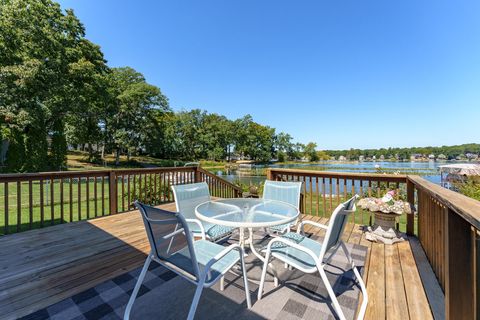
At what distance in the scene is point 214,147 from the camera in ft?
117

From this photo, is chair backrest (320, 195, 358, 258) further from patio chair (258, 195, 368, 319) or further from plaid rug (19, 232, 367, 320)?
plaid rug (19, 232, 367, 320)

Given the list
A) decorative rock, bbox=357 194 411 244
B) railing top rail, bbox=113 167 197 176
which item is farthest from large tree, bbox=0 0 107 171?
decorative rock, bbox=357 194 411 244

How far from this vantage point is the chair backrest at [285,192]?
2.87 meters

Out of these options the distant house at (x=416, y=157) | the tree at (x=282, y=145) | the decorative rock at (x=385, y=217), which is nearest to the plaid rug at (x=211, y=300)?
the decorative rock at (x=385, y=217)

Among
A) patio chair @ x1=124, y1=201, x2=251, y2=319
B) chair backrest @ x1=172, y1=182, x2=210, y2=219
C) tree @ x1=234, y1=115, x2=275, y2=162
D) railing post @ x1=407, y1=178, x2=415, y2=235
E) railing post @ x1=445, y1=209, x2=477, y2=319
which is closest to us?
railing post @ x1=445, y1=209, x2=477, y2=319

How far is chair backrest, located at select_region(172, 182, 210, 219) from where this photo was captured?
8.02 ft

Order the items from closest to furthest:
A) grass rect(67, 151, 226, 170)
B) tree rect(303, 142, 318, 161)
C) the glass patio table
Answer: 1. the glass patio table
2. grass rect(67, 151, 226, 170)
3. tree rect(303, 142, 318, 161)

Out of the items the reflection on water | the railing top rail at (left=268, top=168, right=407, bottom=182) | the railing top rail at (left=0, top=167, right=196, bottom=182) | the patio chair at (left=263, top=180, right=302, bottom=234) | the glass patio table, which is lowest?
the reflection on water

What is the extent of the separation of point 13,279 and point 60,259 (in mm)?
405

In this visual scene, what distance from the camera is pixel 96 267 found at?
2.20 meters

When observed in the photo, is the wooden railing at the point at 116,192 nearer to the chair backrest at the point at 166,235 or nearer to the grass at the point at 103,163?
the chair backrest at the point at 166,235

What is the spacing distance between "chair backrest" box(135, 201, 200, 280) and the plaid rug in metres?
0.41

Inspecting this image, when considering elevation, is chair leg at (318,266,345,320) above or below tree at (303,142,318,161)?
below

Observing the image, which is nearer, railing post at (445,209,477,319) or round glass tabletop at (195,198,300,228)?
railing post at (445,209,477,319)
